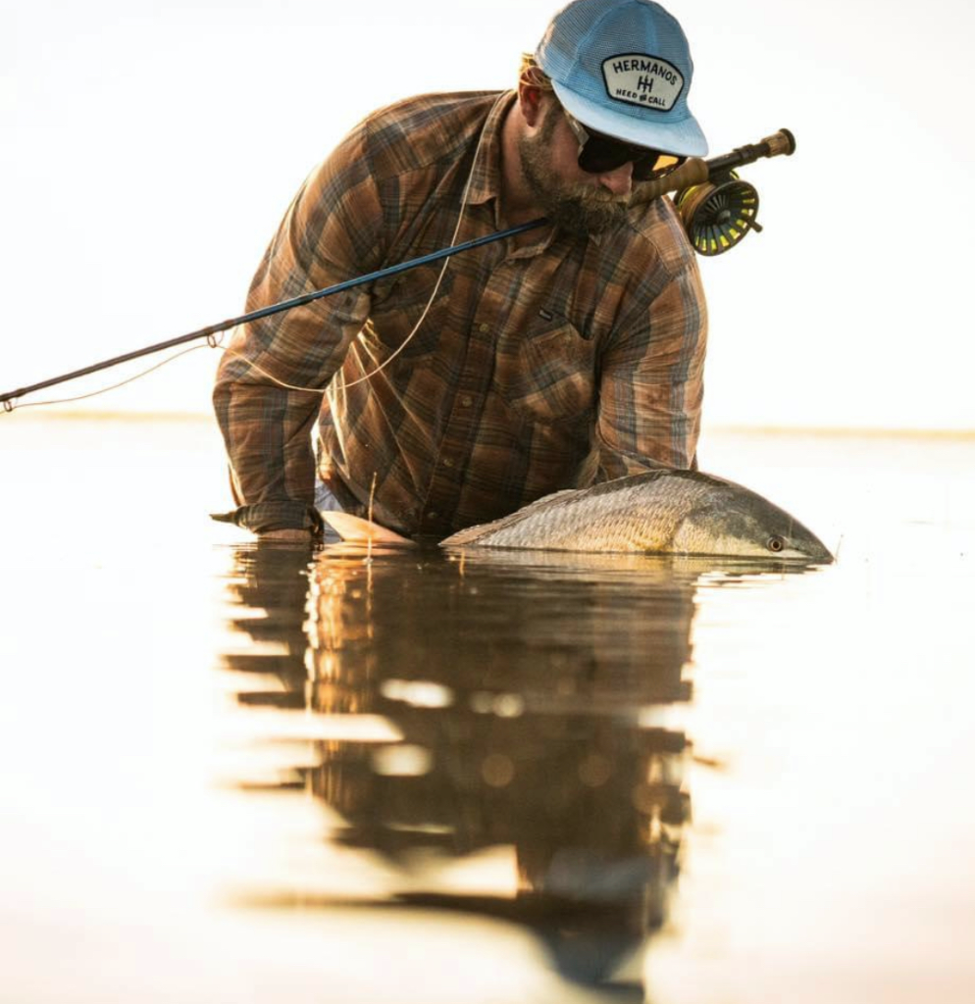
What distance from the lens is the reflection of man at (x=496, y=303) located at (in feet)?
19.5

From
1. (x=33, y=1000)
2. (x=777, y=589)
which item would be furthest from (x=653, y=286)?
(x=33, y=1000)

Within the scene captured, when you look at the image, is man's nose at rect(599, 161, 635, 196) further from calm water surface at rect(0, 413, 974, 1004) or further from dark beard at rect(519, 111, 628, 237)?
calm water surface at rect(0, 413, 974, 1004)

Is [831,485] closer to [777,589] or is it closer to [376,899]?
[777,589]

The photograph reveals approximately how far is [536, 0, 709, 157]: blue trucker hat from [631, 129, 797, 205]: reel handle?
0.38 meters

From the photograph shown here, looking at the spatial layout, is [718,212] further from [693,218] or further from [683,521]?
[683,521]

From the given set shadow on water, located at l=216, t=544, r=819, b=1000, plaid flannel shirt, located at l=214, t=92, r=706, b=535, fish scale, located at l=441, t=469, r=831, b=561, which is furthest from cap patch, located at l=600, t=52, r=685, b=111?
shadow on water, located at l=216, t=544, r=819, b=1000

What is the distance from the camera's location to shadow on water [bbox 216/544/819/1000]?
66.3 inches

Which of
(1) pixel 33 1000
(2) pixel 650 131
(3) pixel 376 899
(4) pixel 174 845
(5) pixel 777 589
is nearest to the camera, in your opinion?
(1) pixel 33 1000

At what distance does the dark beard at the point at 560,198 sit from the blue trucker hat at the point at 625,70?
0.20m

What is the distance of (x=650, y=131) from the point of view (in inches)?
227

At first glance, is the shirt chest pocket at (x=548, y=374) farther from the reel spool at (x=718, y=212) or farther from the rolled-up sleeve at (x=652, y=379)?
the reel spool at (x=718, y=212)

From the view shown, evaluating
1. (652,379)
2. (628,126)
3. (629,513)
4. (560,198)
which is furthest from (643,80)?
(629,513)

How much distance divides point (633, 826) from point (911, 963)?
0.49m

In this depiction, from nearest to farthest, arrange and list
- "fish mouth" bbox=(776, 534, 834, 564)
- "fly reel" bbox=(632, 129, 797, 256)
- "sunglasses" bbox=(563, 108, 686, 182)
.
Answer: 1. "sunglasses" bbox=(563, 108, 686, 182)
2. "fish mouth" bbox=(776, 534, 834, 564)
3. "fly reel" bbox=(632, 129, 797, 256)
